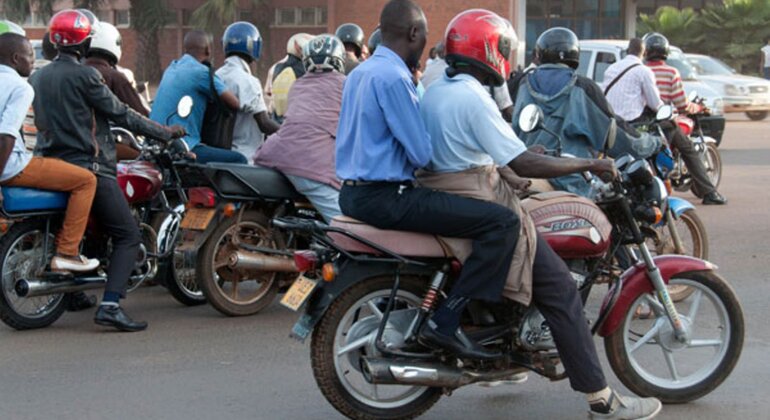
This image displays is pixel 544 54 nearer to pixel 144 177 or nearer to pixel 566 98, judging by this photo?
pixel 566 98

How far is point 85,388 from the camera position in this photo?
5922mm

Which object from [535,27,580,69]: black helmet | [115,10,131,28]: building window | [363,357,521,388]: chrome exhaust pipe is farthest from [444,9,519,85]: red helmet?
[115,10,131,28]: building window

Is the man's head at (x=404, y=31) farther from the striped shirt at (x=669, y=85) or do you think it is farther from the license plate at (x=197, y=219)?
the striped shirt at (x=669, y=85)

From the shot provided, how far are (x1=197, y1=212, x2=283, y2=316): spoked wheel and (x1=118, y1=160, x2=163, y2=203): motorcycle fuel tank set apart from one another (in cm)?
57

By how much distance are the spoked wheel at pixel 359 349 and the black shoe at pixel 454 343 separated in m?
0.13

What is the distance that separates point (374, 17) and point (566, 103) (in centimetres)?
3323

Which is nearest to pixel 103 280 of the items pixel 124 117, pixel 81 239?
pixel 81 239

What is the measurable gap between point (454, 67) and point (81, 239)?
310 centimetres

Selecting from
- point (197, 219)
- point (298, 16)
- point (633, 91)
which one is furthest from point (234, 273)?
point (298, 16)

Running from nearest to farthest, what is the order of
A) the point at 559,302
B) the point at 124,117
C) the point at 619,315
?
the point at 559,302, the point at 619,315, the point at 124,117

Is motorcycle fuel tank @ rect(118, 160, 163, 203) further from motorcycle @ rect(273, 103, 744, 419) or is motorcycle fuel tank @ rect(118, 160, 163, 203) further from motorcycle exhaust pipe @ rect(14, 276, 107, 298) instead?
motorcycle @ rect(273, 103, 744, 419)

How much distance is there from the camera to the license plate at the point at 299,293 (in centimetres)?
488

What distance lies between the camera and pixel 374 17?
39.8m

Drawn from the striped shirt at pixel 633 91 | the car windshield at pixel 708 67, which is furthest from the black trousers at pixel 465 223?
the car windshield at pixel 708 67
